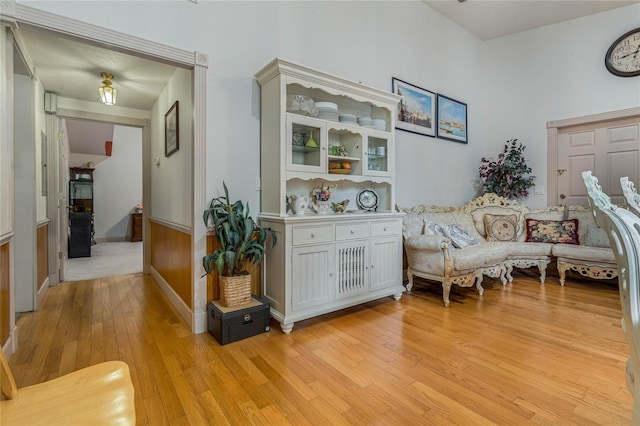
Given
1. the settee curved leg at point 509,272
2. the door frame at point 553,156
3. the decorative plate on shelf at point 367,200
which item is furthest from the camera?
the door frame at point 553,156

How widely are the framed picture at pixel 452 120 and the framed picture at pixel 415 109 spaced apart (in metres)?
0.16

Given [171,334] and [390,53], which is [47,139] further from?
[390,53]

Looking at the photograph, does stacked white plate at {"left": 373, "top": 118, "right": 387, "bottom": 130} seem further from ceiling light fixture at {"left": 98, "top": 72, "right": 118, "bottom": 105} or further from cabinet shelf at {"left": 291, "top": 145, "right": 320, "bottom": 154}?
ceiling light fixture at {"left": 98, "top": 72, "right": 118, "bottom": 105}

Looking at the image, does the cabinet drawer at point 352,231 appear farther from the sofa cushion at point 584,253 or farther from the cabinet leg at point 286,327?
the sofa cushion at point 584,253

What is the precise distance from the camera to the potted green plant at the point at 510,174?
444 centimetres

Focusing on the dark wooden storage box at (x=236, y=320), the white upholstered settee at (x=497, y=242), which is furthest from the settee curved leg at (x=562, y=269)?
the dark wooden storage box at (x=236, y=320)

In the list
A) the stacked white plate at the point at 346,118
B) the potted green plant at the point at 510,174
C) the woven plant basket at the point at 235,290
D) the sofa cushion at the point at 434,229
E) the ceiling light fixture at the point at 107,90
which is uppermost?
the ceiling light fixture at the point at 107,90

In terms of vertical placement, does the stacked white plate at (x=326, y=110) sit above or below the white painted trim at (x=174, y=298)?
above

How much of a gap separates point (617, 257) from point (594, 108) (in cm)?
452

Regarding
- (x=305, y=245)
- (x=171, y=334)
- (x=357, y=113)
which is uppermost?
(x=357, y=113)

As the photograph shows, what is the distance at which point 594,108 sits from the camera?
4133mm

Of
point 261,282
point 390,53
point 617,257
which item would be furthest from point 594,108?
point 261,282

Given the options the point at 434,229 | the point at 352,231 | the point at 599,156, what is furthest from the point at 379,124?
the point at 599,156

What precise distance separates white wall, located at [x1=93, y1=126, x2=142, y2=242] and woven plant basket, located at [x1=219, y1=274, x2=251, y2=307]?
6.91 meters
